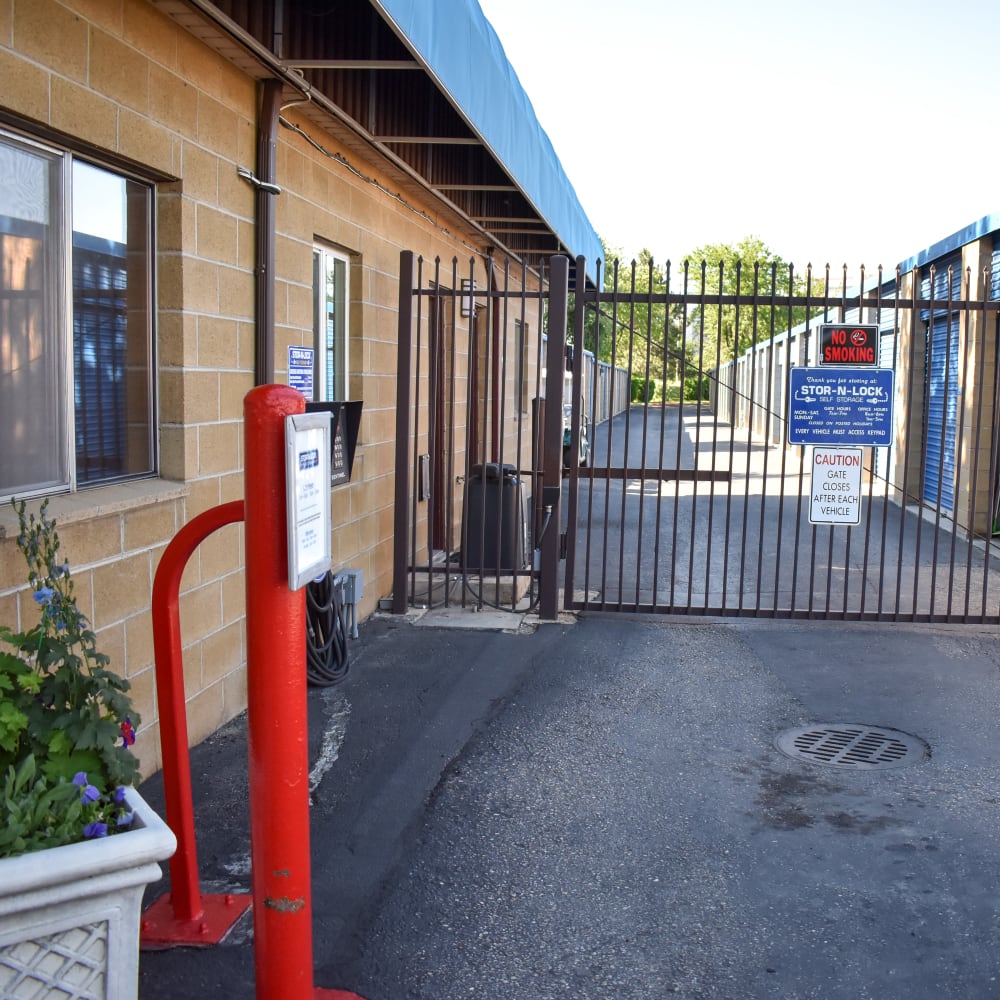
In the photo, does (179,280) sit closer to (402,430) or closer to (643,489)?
(402,430)

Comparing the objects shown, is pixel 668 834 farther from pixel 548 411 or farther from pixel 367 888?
pixel 548 411

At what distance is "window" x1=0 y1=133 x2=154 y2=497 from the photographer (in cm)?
415

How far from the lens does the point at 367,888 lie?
159 inches

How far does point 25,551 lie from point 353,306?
5.18m

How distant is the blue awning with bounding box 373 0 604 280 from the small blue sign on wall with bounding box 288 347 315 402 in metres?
1.67

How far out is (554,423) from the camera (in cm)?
793

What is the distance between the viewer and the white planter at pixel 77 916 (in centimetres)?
246

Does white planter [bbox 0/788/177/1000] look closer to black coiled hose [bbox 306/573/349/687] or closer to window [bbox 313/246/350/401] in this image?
black coiled hose [bbox 306/573/349/687]

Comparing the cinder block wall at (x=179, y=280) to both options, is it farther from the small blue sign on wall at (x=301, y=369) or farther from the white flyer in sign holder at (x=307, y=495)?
the white flyer in sign holder at (x=307, y=495)

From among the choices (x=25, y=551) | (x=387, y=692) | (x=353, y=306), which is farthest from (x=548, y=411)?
(x=25, y=551)

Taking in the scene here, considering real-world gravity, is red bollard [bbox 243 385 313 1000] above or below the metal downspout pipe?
below

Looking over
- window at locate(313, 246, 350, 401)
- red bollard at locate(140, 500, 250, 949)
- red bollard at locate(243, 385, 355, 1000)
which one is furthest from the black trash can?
red bollard at locate(243, 385, 355, 1000)

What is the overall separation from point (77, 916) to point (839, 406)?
6.49 m

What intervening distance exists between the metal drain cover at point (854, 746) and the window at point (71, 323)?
3.49 metres
